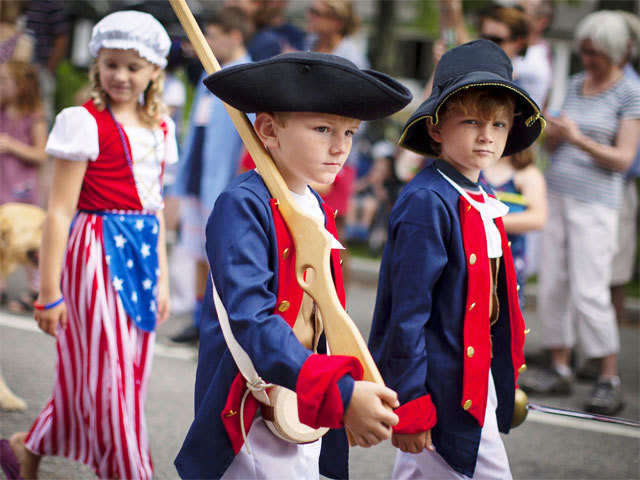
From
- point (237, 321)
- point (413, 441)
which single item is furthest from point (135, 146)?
point (413, 441)

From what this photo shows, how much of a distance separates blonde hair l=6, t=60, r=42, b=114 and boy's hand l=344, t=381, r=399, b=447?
574cm

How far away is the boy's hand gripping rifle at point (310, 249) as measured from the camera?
1.96 meters

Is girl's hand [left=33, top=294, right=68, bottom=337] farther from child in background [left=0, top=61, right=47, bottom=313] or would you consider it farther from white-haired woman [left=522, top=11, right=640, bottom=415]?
child in background [left=0, top=61, right=47, bottom=313]

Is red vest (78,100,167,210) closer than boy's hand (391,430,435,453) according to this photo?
No

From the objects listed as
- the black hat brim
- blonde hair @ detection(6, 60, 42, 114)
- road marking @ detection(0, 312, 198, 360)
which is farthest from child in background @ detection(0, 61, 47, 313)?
the black hat brim

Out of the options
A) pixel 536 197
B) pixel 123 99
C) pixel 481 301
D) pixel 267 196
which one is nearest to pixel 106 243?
pixel 123 99

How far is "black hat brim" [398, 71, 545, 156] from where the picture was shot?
8.48 feet

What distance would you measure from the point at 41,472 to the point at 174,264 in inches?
131

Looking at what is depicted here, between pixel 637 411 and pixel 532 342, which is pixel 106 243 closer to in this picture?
pixel 637 411

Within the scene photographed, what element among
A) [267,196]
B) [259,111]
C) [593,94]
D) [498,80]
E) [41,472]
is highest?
[593,94]

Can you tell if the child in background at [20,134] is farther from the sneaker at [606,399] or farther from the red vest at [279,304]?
the red vest at [279,304]

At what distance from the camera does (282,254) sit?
2145 millimetres

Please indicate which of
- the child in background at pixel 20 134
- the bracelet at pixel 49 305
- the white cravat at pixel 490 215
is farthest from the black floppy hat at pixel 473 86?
the child in background at pixel 20 134

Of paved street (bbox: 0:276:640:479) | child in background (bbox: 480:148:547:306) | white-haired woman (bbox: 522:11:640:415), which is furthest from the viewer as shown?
white-haired woman (bbox: 522:11:640:415)
